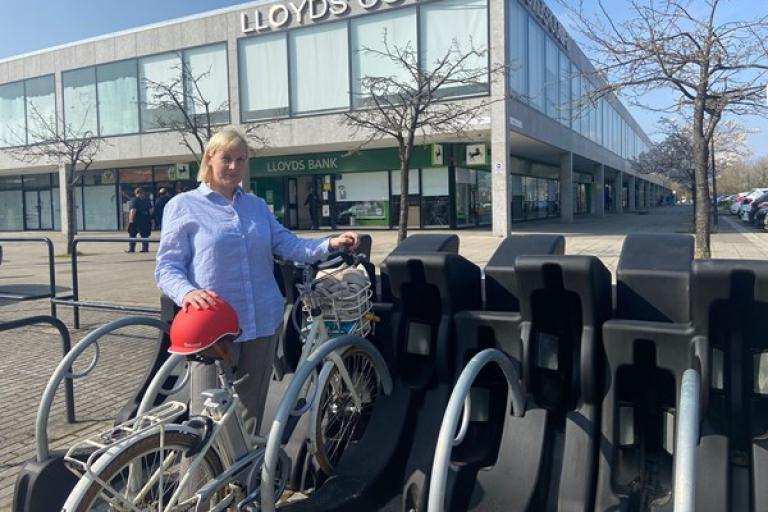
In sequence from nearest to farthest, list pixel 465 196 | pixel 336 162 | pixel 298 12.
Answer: pixel 298 12, pixel 465 196, pixel 336 162

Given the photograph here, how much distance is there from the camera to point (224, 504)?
260 cm

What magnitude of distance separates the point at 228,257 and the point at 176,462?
2.80ft

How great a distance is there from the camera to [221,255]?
2.72 meters

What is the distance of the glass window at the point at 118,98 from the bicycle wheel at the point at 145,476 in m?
27.2

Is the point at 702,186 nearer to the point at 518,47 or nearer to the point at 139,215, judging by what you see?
the point at 518,47

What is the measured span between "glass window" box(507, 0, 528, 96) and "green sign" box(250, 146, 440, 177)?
4.08 meters

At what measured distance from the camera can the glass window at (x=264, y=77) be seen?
77.0ft

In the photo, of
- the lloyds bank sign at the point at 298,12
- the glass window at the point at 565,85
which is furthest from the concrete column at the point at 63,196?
the glass window at the point at 565,85

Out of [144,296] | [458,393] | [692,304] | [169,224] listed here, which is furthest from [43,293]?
[692,304]

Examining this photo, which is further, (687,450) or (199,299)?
(199,299)

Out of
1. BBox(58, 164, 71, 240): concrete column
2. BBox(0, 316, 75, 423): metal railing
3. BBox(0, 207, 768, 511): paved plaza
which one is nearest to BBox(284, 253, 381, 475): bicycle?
BBox(0, 316, 75, 423): metal railing

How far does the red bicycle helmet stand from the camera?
2379 millimetres

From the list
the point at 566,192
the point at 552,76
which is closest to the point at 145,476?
the point at 552,76

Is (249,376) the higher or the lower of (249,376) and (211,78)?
the lower
